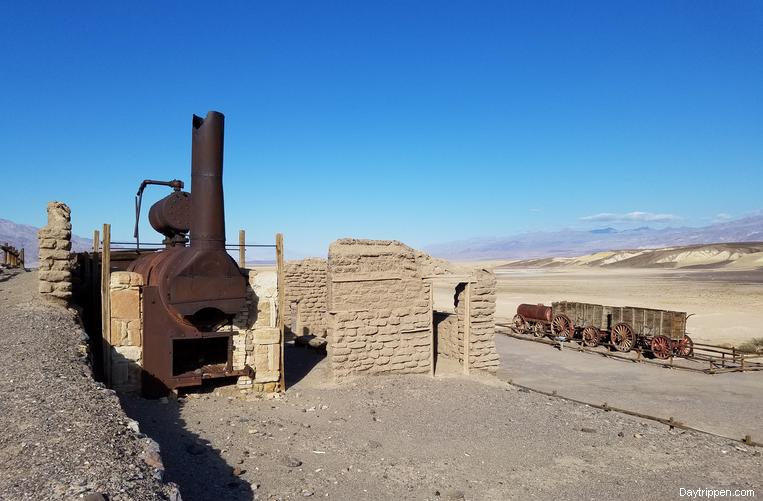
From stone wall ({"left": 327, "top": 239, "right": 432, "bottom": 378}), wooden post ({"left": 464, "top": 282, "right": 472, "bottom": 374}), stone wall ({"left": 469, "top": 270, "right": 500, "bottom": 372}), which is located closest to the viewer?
stone wall ({"left": 327, "top": 239, "right": 432, "bottom": 378})

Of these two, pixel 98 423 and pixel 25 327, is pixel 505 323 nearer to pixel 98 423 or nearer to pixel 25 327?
pixel 25 327

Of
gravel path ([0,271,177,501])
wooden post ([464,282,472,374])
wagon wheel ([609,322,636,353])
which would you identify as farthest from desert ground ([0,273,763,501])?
wagon wheel ([609,322,636,353])

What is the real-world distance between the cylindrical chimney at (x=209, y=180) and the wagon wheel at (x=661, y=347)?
14.3 m

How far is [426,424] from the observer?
8758 millimetres

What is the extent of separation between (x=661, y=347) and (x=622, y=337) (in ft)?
4.68

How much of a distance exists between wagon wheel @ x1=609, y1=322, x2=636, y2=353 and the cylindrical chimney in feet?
47.1

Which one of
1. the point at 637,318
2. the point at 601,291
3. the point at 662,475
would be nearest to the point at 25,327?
the point at 662,475

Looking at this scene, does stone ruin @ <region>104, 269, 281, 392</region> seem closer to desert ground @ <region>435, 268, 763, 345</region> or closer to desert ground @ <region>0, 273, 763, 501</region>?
desert ground @ <region>0, 273, 763, 501</region>

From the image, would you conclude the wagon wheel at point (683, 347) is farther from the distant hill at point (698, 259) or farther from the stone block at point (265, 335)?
the distant hill at point (698, 259)

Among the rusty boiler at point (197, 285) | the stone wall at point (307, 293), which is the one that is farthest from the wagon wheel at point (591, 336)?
the rusty boiler at point (197, 285)

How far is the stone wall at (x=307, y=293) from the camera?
16.7 m

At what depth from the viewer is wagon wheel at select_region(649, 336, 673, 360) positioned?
16516mm

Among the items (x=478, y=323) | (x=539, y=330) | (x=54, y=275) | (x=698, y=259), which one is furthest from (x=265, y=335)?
(x=698, y=259)

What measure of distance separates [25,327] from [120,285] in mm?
1526
